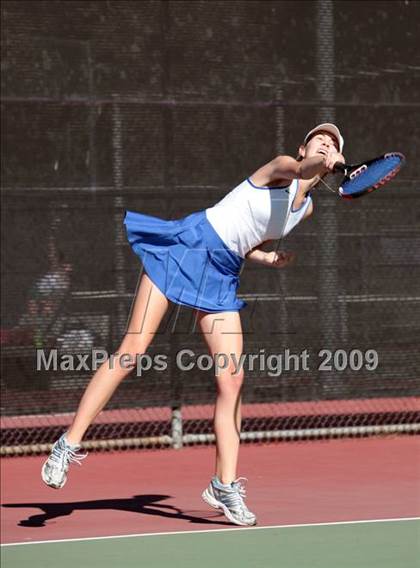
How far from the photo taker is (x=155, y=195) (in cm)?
832

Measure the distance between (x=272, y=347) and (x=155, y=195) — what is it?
128 centimetres

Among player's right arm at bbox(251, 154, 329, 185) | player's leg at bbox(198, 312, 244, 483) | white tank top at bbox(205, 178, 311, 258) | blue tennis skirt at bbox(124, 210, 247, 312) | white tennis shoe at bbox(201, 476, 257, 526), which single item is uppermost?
player's right arm at bbox(251, 154, 329, 185)

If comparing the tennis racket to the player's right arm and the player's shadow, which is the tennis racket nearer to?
the player's right arm

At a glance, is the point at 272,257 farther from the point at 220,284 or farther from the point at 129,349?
the point at 129,349

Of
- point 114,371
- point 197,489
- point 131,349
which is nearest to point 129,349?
point 131,349

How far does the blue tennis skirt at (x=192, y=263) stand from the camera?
18.8 ft

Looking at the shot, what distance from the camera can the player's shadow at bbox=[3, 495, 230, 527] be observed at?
601cm

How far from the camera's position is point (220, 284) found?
19.0 feet

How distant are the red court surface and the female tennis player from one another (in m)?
0.34

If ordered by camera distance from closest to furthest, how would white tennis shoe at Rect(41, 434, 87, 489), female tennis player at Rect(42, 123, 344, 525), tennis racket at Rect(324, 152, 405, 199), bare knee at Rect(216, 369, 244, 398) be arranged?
tennis racket at Rect(324, 152, 405, 199)
white tennis shoe at Rect(41, 434, 87, 489)
female tennis player at Rect(42, 123, 344, 525)
bare knee at Rect(216, 369, 244, 398)

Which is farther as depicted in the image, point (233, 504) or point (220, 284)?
point (220, 284)

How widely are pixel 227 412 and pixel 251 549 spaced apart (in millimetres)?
→ 781

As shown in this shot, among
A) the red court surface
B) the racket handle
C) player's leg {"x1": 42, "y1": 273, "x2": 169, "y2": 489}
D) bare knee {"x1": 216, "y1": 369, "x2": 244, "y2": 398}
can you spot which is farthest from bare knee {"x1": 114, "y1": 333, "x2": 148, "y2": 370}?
the racket handle

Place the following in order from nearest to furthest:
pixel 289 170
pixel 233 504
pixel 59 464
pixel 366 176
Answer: pixel 366 176 → pixel 289 170 → pixel 59 464 → pixel 233 504
